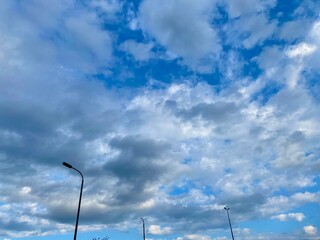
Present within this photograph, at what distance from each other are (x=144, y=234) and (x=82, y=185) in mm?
37442

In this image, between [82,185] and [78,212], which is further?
[82,185]

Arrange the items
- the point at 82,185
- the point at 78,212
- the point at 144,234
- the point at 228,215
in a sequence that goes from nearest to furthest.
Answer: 1. the point at 78,212
2. the point at 82,185
3. the point at 144,234
4. the point at 228,215

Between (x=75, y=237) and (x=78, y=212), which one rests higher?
(x=78, y=212)

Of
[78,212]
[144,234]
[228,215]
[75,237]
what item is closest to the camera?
[75,237]

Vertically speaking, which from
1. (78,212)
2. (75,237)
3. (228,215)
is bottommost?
(75,237)

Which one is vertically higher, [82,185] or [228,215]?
[228,215]

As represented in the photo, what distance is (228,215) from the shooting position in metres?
81.9

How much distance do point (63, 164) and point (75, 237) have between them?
7197 mm

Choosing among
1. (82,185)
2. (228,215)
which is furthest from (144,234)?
(82,185)

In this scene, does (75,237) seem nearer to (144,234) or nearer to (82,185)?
(82,185)

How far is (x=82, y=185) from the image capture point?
1314 inches

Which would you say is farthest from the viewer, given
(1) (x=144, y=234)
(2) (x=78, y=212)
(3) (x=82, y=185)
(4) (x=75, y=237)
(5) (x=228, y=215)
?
(5) (x=228, y=215)

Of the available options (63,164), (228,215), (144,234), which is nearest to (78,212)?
(63,164)

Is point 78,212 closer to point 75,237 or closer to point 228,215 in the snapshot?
point 75,237
